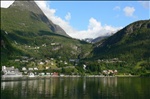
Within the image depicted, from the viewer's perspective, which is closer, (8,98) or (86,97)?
(8,98)

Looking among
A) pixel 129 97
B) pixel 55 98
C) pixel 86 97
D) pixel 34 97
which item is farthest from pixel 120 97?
pixel 34 97

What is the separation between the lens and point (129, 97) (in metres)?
91.6

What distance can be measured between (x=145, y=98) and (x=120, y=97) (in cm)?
741

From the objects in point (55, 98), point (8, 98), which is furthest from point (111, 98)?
point (8, 98)

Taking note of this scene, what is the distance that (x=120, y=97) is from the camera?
91.4 m

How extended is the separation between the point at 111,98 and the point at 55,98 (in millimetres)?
16157

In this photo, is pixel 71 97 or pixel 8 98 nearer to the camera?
pixel 8 98

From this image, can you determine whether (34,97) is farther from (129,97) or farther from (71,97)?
(129,97)

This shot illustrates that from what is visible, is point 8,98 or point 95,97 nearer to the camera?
point 8,98

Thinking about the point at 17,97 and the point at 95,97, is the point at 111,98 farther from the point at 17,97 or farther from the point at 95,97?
the point at 17,97

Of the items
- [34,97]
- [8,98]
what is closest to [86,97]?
[34,97]

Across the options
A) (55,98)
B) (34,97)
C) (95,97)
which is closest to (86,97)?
(95,97)

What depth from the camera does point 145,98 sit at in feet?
290

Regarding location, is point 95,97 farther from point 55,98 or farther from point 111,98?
point 55,98
